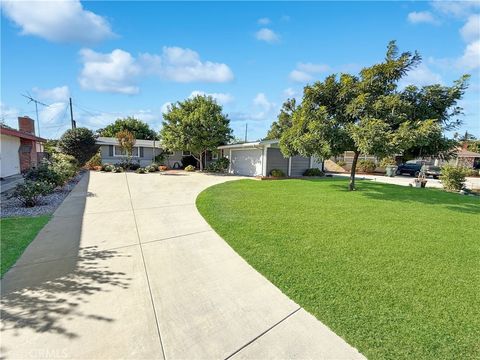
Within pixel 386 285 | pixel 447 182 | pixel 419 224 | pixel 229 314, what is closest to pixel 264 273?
pixel 229 314

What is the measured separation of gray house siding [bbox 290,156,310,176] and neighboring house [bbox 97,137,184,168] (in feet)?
40.0

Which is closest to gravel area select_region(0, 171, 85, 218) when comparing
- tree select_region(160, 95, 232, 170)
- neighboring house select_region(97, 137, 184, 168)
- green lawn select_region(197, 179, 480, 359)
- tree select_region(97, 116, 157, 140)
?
green lawn select_region(197, 179, 480, 359)

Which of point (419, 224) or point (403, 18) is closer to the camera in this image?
point (419, 224)

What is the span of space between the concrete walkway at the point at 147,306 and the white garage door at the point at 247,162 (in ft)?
45.1

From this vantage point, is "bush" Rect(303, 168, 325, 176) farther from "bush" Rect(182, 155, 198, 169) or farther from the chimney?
Result: the chimney

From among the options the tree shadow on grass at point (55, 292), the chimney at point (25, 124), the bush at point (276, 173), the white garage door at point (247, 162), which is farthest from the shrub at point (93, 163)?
the tree shadow on grass at point (55, 292)

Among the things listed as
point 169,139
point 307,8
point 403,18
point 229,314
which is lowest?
point 229,314

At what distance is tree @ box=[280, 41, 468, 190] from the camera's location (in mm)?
8672

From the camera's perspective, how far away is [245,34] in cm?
1095

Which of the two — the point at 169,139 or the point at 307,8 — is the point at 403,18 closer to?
the point at 307,8

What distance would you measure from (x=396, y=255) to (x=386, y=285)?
1292mm

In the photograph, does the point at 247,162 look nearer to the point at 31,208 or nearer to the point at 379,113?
the point at 379,113

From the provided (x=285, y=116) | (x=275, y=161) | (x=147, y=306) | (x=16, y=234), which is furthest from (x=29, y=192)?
(x=285, y=116)

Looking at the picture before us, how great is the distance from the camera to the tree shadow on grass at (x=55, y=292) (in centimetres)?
247
